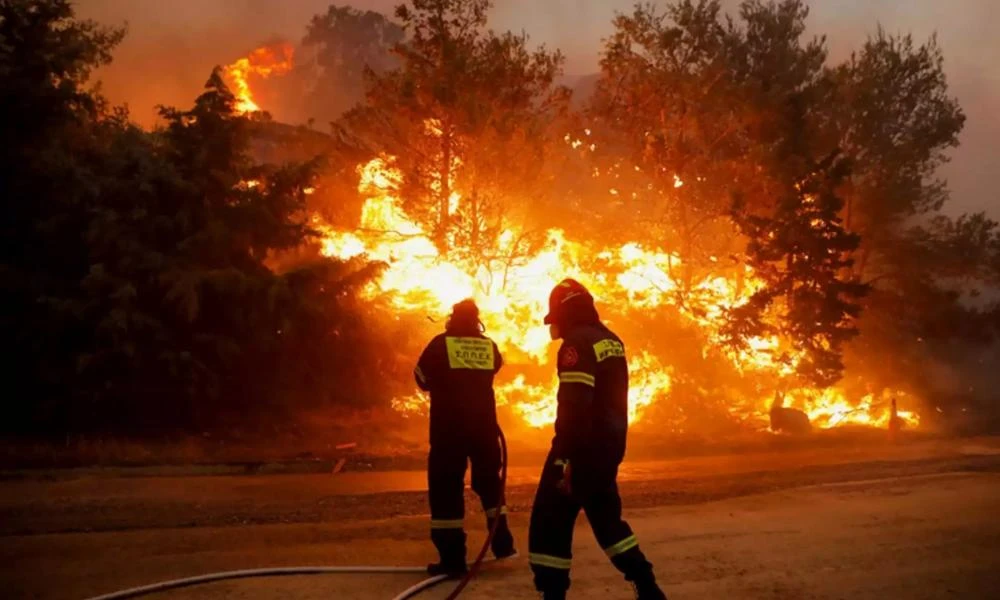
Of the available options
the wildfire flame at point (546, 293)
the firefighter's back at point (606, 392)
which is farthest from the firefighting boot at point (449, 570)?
the wildfire flame at point (546, 293)

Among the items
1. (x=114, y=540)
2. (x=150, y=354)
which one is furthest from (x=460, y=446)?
(x=150, y=354)

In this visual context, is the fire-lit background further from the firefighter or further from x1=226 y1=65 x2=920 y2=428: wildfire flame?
the firefighter

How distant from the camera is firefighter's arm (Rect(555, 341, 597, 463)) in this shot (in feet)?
17.7

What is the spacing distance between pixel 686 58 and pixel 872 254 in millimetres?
7262

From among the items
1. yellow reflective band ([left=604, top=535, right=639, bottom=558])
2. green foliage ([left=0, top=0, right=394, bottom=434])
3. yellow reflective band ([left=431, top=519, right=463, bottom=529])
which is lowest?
yellow reflective band ([left=604, top=535, right=639, bottom=558])

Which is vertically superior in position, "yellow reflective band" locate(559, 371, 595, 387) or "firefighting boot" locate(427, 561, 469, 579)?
"yellow reflective band" locate(559, 371, 595, 387)

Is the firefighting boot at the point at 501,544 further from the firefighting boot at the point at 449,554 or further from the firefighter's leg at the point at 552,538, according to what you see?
the firefighter's leg at the point at 552,538

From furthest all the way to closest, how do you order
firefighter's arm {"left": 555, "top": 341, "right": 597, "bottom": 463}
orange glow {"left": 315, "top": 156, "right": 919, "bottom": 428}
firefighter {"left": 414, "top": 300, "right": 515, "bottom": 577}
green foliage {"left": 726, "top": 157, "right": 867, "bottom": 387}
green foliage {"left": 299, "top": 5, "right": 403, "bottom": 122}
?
green foliage {"left": 299, "top": 5, "right": 403, "bottom": 122} < orange glow {"left": 315, "top": 156, "right": 919, "bottom": 428} < green foliage {"left": 726, "top": 157, "right": 867, "bottom": 387} < firefighter {"left": 414, "top": 300, "right": 515, "bottom": 577} < firefighter's arm {"left": 555, "top": 341, "right": 597, "bottom": 463}

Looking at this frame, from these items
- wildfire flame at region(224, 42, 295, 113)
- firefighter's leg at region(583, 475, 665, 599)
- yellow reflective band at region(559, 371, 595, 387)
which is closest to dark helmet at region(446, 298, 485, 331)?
yellow reflective band at region(559, 371, 595, 387)

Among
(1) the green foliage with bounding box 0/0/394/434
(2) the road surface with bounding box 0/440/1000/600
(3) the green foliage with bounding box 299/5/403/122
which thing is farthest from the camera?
(3) the green foliage with bounding box 299/5/403/122

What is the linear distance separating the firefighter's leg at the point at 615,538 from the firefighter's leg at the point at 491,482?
1.37 meters

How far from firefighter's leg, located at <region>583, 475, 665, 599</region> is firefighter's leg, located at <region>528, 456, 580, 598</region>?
0.48 feet

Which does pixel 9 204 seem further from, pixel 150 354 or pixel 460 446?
pixel 460 446

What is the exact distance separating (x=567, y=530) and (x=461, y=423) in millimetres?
1512
